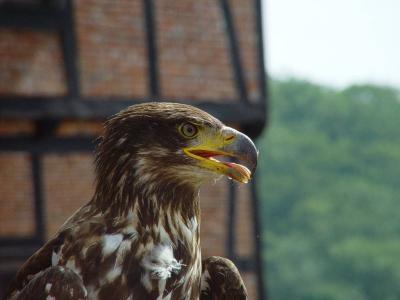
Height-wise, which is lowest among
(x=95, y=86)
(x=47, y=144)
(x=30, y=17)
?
(x=47, y=144)

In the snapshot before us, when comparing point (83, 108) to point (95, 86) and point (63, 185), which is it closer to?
point (95, 86)

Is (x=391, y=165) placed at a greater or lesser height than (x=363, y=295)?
greater

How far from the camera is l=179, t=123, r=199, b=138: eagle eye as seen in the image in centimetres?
513

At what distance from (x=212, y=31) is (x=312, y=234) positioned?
134 feet

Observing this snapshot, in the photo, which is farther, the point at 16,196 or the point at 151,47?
the point at 151,47

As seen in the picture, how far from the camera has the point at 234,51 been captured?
13.2 meters

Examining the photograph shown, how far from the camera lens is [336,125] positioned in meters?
62.5

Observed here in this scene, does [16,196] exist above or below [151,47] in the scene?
below

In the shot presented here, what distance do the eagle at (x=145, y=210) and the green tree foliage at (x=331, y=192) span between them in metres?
43.0

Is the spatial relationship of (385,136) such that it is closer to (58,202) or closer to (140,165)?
(58,202)

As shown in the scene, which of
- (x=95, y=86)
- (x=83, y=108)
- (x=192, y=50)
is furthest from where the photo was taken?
(x=192, y=50)

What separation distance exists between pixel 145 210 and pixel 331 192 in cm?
5161

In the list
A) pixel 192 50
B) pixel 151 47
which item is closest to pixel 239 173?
pixel 151 47

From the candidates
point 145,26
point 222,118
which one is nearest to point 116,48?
point 145,26
